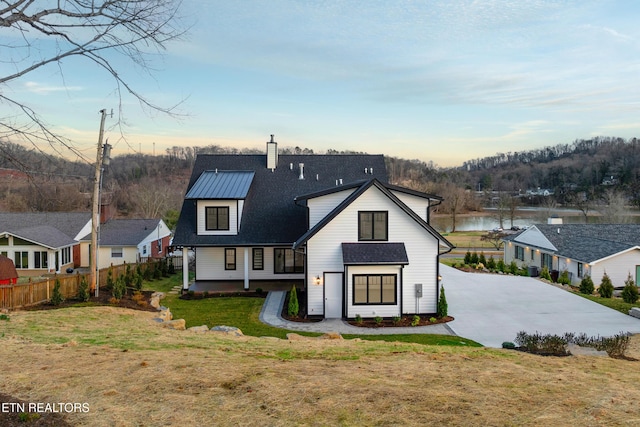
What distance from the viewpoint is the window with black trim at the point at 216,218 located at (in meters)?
20.2

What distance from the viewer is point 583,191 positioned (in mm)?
A: 92500

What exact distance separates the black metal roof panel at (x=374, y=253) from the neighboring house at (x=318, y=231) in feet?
0.12

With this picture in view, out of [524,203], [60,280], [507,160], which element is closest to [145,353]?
[60,280]

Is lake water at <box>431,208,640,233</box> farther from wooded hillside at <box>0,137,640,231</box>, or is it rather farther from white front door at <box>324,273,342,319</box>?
white front door at <box>324,273,342,319</box>

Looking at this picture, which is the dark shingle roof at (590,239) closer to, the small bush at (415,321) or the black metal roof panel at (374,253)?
the small bush at (415,321)

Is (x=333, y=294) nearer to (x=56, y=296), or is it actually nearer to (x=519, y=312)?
(x=519, y=312)

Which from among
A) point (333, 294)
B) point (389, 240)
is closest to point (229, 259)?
point (333, 294)

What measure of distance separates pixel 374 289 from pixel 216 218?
8.74m

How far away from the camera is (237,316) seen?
15.8 m

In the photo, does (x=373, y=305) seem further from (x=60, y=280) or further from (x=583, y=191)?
(x=583, y=191)

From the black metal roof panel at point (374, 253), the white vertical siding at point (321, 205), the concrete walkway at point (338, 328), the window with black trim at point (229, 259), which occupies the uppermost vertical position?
the white vertical siding at point (321, 205)

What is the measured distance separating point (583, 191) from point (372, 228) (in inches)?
3729

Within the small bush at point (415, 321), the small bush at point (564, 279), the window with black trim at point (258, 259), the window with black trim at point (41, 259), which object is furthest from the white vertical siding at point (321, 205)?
the window with black trim at point (41, 259)

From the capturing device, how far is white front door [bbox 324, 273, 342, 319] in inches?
615
